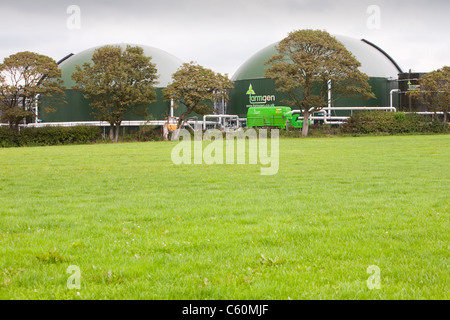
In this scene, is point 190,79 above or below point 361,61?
below

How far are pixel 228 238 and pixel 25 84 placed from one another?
4227cm

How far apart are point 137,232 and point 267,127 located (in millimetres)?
43976

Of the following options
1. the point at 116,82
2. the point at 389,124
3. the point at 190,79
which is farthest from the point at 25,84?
the point at 389,124

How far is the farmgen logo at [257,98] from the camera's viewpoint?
55.8 meters

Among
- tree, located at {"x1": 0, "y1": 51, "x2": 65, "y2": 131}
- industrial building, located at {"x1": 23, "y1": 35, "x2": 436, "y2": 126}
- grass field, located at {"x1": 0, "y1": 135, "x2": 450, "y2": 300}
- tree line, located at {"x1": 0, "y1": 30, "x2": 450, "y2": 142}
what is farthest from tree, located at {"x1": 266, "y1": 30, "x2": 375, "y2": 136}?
grass field, located at {"x1": 0, "y1": 135, "x2": 450, "y2": 300}

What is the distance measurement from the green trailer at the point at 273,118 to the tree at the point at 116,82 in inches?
459

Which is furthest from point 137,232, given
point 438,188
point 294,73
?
point 294,73

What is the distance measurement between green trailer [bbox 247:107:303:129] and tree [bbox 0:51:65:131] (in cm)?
2111

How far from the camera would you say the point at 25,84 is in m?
43.2

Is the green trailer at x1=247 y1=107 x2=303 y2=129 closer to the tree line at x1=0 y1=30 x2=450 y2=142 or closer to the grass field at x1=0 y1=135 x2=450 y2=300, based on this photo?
the tree line at x1=0 y1=30 x2=450 y2=142

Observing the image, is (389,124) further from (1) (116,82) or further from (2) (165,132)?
(1) (116,82)
